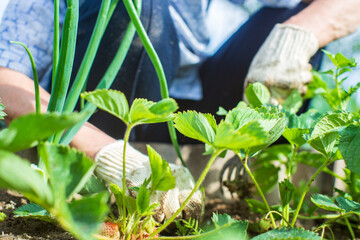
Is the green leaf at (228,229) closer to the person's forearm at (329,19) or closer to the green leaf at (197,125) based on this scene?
the green leaf at (197,125)

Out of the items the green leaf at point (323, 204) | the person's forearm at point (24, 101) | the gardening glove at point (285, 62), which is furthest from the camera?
the gardening glove at point (285, 62)

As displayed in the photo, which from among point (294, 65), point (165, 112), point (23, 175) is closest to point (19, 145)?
point (23, 175)

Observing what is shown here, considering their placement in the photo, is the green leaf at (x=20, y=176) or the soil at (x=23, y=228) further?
the soil at (x=23, y=228)

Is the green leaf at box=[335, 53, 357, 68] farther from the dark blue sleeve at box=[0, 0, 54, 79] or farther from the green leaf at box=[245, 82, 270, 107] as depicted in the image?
the dark blue sleeve at box=[0, 0, 54, 79]

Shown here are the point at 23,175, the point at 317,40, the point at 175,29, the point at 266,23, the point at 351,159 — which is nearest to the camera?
the point at 23,175

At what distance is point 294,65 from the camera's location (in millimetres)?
800

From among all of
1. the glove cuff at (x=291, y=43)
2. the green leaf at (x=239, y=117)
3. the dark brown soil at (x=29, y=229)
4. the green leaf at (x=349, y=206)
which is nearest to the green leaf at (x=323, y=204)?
the green leaf at (x=349, y=206)

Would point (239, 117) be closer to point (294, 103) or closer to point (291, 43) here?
point (294, 103)

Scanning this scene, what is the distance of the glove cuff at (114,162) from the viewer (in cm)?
64

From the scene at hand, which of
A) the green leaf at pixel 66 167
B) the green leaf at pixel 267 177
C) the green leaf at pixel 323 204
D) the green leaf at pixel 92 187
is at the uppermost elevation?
the green leaf at pixel 66 167

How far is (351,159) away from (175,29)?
2.27ft

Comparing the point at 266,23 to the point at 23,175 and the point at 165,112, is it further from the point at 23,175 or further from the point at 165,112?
the point at 23,175

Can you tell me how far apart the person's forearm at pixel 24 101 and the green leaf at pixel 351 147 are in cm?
48

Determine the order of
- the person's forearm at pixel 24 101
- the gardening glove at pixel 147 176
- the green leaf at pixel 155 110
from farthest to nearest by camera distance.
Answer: the person's forearm at pixel 24 101
the gardening glove at pixel 147 176
the green leaf at pixel 155 110
